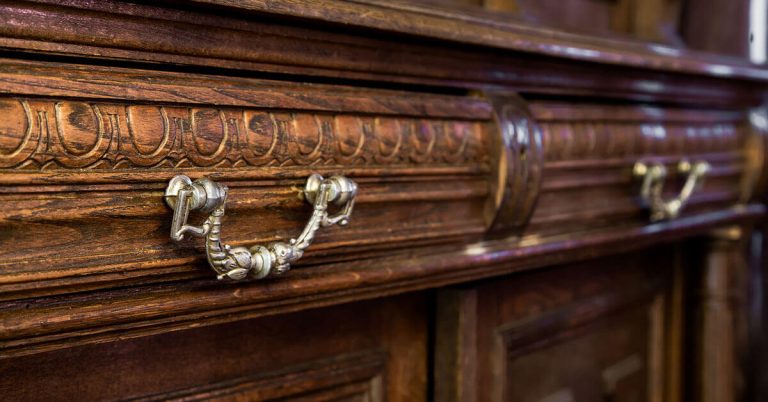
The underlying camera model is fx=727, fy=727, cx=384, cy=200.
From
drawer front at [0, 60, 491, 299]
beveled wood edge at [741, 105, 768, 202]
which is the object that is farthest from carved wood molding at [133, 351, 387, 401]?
beveled wood edge at [741, 105, 768, 202]

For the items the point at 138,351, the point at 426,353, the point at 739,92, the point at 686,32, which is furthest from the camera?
the point at 686,32

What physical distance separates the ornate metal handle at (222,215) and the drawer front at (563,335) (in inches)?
8.2

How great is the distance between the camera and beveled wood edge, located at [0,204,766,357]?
33 centimetres

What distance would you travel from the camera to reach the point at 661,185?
0.70 meters

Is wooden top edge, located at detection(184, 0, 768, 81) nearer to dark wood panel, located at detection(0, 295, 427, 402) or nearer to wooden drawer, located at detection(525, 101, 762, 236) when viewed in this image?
wooden drawer, located at detection(525, 101, 762, 236)

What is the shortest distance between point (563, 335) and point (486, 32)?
0.35 m

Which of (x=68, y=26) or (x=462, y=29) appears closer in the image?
(x=68, y=26)

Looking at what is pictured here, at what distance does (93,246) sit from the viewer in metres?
0.34

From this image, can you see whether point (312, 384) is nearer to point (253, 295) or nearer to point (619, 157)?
point (253, 295)

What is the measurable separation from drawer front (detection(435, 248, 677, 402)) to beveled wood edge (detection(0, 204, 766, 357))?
0.06 m

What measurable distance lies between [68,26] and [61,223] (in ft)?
0.29

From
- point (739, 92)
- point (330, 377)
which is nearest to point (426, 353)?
point (330, 377)

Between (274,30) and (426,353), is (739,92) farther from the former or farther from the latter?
(274,30)

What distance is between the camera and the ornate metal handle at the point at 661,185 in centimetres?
67
